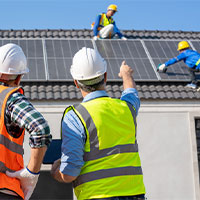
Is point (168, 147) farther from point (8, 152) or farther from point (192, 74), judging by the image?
point (8, 152)

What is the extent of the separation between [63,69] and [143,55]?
2.28 m

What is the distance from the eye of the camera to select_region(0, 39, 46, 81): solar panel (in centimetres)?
1170

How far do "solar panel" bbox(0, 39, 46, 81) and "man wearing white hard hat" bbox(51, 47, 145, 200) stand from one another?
7772 millimetres

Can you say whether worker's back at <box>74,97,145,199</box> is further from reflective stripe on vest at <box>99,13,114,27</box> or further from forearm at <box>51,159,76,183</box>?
reflective stripe on vest at <box>99,13,114,27</box>

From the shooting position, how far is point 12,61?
3834 mm

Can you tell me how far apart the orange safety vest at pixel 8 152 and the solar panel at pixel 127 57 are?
8179 millimetres

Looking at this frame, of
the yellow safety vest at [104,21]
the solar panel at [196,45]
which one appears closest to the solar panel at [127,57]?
the yellow safety vest at [104,21]

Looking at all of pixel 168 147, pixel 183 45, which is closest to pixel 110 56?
pixel 183 45

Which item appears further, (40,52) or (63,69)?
(40,52)

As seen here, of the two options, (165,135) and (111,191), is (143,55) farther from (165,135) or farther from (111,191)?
(111,191)

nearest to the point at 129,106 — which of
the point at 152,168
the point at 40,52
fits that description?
the point at 152,168

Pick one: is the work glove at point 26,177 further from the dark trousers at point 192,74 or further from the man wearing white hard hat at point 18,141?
the dark trousers at point 192,74

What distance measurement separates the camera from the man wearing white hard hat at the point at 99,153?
12.2 feet

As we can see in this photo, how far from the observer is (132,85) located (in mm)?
4480
